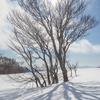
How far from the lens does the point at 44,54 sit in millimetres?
6082

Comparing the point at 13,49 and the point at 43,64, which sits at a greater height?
the point at 13,49

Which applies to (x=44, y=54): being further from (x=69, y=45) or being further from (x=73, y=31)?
(x=73, y=31)

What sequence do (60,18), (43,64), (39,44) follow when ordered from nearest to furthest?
(60,18), (39,44), (43,64)

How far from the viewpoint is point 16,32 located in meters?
5.83

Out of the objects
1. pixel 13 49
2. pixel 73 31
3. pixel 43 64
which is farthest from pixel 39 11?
pixel 43 64

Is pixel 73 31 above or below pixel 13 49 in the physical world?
above

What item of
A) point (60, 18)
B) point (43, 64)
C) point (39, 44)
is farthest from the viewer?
point (43, 64)

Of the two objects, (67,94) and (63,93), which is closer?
(67,94)

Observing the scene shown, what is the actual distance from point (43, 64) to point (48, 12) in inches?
151

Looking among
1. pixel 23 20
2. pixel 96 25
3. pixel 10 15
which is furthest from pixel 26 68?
pixel 96 25

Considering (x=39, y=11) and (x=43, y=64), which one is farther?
(x=43, y=64)

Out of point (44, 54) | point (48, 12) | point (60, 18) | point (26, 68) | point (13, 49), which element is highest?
point (48, 12)

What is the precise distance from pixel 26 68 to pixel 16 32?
2650 millimetres

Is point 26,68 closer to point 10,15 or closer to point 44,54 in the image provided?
point 44,54
